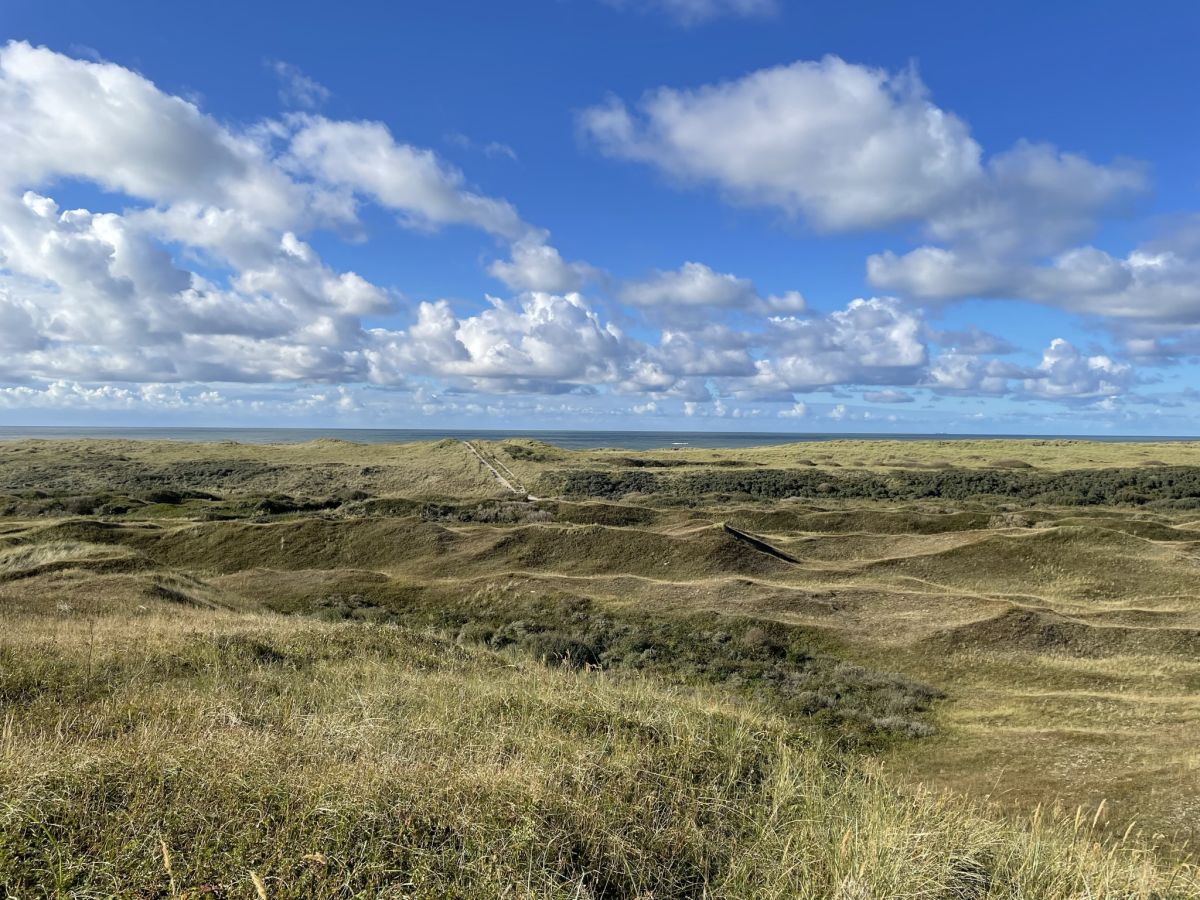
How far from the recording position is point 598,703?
10477mm

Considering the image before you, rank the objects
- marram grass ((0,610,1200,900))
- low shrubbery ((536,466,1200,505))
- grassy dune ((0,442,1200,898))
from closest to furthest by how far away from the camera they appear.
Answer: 1. marram grass ((0,610,1200,900))
2. grassy dune ((0,442,1200,898))
3. low shrubbery ((536,466,1200,505))

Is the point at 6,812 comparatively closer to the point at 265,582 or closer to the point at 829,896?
the point at 829,896

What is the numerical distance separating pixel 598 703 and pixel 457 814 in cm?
504

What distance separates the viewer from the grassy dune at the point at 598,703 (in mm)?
5418

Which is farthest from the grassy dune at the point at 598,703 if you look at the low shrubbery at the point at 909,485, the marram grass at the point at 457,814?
the low shrubbery at the point at 909,485

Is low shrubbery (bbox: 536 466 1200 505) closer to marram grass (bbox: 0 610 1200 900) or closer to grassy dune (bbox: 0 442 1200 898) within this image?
grassy dune (bbox: 0 442 1200 898)

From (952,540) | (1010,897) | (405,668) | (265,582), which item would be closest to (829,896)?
(1010,897)

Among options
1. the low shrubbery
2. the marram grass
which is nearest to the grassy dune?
the marram grass

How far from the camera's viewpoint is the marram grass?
496 centimetres

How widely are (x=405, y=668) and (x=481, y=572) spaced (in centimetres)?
2106

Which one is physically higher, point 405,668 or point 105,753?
point 105,753

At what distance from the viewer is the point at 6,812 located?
16.4ft

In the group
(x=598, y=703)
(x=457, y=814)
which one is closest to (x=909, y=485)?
(x=598, y=703)

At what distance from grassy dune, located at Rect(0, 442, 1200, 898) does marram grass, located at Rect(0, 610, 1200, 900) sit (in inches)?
1.4
